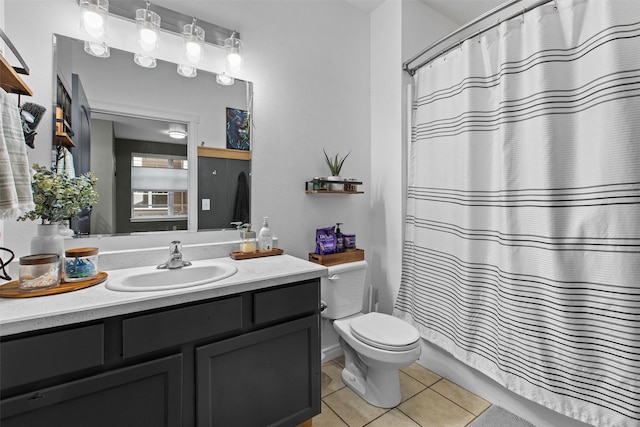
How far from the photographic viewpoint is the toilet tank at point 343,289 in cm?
189

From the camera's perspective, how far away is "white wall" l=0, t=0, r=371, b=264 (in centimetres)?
184

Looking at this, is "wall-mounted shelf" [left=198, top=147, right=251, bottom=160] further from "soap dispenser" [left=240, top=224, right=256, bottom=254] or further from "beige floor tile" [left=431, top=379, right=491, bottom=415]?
"beige floor tile" [left=431, top=379, right=491, bottom=415]

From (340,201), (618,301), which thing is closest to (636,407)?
(618,301)

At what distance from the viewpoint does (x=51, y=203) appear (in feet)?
3.79

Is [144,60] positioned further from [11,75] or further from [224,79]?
[11,75]

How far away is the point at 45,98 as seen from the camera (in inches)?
51.2

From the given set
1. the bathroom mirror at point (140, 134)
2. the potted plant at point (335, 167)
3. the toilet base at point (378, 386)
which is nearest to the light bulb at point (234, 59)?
the bathroom mirror at point (140, 134)

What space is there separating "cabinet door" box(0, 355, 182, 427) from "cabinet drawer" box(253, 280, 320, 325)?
0.35m

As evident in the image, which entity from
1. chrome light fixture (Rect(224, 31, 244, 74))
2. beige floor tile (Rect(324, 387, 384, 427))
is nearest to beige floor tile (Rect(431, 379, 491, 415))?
beige floor tile (Rect(324, 387, 384, 427))

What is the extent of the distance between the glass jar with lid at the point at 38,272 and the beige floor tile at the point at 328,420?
1401 mm

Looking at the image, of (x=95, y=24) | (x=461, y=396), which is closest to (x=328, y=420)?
(x=461, y=396)

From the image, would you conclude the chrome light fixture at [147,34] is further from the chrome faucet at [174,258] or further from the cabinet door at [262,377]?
the cabinet door at [262,377]

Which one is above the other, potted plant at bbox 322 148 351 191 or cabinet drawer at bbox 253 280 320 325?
potted plant at bbox 322 148 351 191

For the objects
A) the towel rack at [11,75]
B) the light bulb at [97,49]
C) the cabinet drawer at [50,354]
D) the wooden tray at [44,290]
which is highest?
the light bulb at [97,49]
